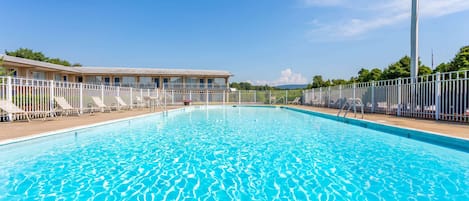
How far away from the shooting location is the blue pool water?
2840mm

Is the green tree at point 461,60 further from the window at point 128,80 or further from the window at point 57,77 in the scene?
the window at point 57,77

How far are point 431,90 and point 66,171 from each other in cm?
1084

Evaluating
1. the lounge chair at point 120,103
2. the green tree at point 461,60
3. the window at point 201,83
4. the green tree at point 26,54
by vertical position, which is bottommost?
the lounge chair at point 120,103

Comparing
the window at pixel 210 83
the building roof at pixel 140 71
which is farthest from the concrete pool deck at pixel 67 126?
the window at pixel 210 83

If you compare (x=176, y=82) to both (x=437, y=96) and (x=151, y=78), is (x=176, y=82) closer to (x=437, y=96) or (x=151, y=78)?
(x=151, y=78)

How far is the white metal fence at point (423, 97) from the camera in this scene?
766cm

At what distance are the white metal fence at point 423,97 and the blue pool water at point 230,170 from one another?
3503mm

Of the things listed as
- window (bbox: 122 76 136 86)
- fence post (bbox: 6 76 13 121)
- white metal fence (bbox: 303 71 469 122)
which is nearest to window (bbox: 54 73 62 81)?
window (bbox: 122 76 136 86)

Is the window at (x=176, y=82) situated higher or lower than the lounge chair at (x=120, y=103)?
higher

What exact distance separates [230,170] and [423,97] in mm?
9028

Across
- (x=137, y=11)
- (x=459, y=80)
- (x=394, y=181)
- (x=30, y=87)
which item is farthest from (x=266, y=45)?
(x=394, y=181)

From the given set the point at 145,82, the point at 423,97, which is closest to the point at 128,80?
the point at 145,82

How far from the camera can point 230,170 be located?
12.2 feet

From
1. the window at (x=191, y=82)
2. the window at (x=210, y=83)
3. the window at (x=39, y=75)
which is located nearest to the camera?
the window at (x=39, y=75)
